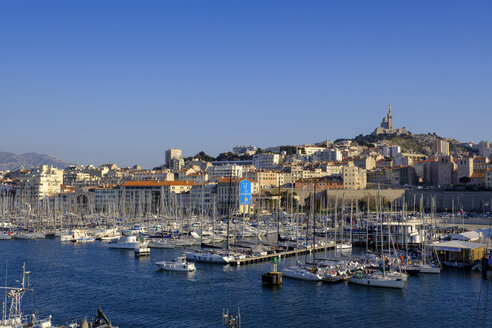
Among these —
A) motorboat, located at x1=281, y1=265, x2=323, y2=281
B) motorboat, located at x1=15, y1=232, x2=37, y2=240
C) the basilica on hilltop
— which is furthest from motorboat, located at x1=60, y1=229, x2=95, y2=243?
the basilica on hilltop

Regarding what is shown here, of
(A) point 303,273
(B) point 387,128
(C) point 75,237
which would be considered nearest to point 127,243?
(C) point 75,237

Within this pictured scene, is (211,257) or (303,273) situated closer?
(303,273)

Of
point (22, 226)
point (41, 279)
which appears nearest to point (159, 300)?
point (41, 279)

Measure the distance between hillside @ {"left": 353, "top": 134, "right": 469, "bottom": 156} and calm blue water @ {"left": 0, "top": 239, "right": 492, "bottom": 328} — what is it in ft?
372

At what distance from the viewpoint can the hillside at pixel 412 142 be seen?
140 meters

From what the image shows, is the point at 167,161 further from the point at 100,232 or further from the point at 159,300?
the point at 159,300

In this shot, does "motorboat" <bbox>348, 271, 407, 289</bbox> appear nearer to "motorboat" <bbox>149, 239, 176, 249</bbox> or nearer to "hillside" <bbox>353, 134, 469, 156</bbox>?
"motorboat" <bbox>149, 239, 176, 249</bbox>

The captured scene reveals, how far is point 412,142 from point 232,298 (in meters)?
130

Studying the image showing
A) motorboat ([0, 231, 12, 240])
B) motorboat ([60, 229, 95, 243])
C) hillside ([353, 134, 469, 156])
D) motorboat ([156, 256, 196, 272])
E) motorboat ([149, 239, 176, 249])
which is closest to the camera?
motorboat ([156, 256, 196, 272])

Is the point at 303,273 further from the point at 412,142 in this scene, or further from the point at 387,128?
the point at 387,128

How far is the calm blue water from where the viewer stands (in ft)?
68.8

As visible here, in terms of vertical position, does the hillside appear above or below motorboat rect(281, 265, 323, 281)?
above

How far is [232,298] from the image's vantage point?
24250 millimetres

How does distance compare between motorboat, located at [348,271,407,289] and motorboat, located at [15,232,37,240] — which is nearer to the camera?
motorboat, located at [348,271,407,289]
